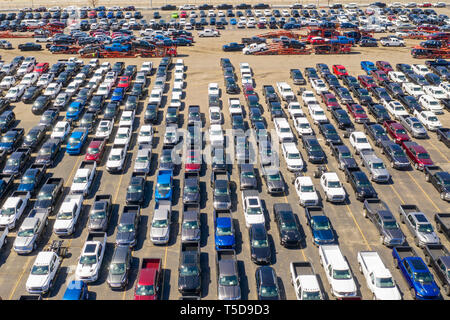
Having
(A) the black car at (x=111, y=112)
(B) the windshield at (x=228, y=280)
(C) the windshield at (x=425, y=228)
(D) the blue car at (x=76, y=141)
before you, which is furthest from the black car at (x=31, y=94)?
(C) the windshield at (x=425, y=228)

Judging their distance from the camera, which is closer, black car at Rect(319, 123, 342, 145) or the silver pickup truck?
the silver pickup truck

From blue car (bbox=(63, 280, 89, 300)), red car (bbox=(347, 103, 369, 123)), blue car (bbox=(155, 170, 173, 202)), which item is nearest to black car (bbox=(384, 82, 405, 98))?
red car (bbox=(347, 103, 369, 123))

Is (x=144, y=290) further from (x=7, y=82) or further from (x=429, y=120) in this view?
(x=7, y=82)

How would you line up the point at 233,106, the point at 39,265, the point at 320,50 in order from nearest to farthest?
the point at 39,265, the point at 233,106, the point at 320,50

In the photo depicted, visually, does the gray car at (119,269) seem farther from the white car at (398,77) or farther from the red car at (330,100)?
the white car at (398,77)

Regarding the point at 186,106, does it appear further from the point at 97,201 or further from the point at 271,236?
the point at 271,236

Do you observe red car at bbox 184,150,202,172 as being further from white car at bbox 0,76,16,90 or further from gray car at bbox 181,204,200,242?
white car at bbox 0,76,16,90

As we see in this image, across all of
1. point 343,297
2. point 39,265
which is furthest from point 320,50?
point 39,265

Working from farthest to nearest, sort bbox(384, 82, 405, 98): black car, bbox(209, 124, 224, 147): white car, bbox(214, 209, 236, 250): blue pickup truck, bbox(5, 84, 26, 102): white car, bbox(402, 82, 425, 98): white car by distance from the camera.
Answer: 1. bbox(402, 82, 425, 98): white car
2. bbox(5, 84, 26, 102): white car
3. bbox(384, 82, 405, 98): black car
4. bbox(209, 124, 224, 147): white car
5. bbox(214, 209, 236, 250): blue pickup truck
